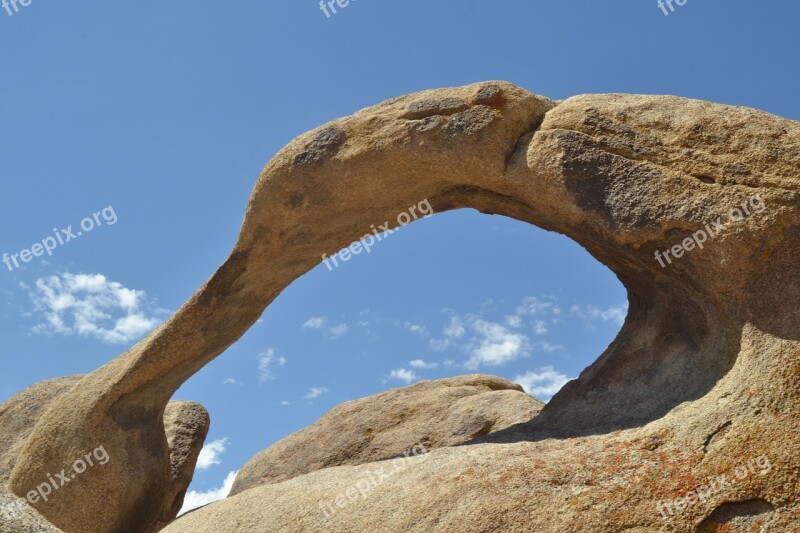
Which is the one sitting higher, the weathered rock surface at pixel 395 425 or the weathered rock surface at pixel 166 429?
the weathered rock surface at pixel 166 429

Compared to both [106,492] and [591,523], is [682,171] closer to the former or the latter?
[591,523]

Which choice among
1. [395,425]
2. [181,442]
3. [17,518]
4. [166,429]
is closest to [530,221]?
[395,425]

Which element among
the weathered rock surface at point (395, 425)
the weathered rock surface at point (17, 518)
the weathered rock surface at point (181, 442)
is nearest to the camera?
the weathered rock surface at point (17, 518)

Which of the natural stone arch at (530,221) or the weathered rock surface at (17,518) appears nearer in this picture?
the weathered rock surface at (17,518)

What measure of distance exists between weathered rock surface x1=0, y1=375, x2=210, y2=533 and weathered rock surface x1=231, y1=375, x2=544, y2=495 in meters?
0.70

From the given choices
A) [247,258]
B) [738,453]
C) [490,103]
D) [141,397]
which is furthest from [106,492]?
[738,453]

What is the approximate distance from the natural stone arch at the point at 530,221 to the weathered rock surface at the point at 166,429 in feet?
2.14

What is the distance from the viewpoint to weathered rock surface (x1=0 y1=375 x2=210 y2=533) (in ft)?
31.0

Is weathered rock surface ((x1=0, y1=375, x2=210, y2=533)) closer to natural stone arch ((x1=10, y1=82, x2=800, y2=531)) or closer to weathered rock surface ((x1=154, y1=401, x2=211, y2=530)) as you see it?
weathered rock surface ((x1=154, y1=401, x2=211, y2=530))

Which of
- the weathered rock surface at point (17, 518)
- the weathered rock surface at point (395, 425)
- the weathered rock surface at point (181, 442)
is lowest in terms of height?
the weathered rock surface at point (17, 518)

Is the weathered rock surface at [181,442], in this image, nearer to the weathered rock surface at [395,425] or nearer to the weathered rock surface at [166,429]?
the weathered rock surface at [166,429]

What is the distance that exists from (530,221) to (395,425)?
3.47 meters

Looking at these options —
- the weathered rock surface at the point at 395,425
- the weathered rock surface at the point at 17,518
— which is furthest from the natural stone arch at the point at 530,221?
the weathered rock surface at the point at 17,518

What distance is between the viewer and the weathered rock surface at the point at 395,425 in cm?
903
